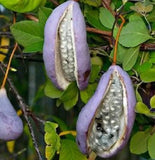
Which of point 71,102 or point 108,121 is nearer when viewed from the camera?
point 108,121

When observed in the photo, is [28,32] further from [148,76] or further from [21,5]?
[148,76]

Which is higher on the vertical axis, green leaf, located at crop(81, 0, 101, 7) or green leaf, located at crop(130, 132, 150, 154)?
green leaf, located at crop(81, 0, 101, 7)

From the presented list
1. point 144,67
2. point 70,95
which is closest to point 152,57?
point 144,67

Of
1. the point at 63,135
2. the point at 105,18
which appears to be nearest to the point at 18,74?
the point at 63,135

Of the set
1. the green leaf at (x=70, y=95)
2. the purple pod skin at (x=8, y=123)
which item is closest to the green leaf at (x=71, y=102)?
the green leaf at (x=70, y=95)

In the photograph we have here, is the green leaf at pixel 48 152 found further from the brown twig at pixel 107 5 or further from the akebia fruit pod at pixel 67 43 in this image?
the brown twig at pixel 107 5

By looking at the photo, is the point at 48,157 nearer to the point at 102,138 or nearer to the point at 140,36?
the point at 102,138

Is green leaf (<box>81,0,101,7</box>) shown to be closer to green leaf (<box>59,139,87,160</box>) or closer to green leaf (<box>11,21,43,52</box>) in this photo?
green leaf (<box>11,21,43,52</box>)

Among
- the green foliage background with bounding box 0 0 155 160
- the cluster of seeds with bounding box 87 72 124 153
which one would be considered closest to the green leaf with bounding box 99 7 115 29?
the green foliage background with bounding box 0 0 155 160
